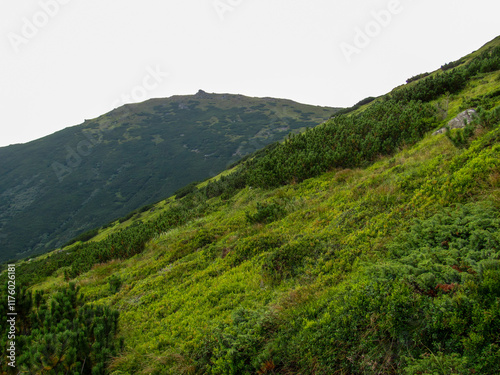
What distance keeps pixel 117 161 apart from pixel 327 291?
362ft

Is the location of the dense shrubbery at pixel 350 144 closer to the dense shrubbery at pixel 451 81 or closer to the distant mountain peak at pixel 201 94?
the dense shrubbery at pixel 451 81

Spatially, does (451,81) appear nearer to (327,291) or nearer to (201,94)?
(327,291)

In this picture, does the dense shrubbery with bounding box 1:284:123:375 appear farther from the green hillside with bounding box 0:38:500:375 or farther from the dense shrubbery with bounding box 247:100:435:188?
the dense shrubbery with bounding box 247:100:435:188

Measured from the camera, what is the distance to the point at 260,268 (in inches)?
293

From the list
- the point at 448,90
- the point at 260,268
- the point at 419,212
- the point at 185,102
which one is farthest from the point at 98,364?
the point at 185,102

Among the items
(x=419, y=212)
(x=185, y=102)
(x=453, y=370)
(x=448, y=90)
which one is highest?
(x=185, y=102)

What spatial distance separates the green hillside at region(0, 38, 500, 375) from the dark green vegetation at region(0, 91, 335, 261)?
65.2m

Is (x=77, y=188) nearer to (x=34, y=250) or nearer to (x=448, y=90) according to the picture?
(x=34, y=250)

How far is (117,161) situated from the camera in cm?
10044

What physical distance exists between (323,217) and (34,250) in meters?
71.3

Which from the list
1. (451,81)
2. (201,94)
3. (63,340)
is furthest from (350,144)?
(201,94)

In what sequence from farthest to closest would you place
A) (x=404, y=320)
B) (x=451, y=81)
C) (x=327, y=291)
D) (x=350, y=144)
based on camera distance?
(x=451, y=81), (x=350, y=144), (x=327, y=291), (x=404, y=320)

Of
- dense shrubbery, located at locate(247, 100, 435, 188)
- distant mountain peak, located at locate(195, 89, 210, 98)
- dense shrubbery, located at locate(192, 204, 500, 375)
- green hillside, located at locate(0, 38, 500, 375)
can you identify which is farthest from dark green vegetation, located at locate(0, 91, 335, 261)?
dense shrubbery, located at locate(192, 204, 500, 375)

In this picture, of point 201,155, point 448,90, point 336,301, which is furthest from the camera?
point 201,155
